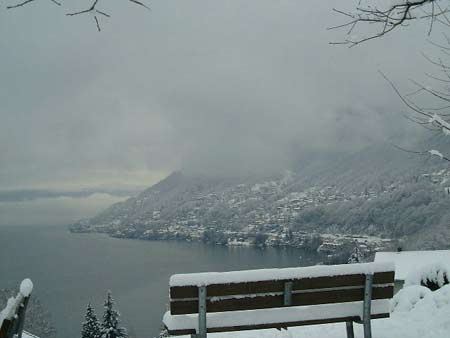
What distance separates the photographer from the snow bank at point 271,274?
3.78 meters

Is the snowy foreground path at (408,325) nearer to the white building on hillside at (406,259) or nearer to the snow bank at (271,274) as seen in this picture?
the snow bank at (271,274)

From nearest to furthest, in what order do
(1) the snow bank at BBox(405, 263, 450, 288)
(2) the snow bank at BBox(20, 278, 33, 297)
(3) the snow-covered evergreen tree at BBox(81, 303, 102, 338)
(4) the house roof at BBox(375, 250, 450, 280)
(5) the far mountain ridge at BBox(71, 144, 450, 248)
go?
(2) the snow bank at BBox(20, 278, 33, 297) → (1) the snow bank at BBox(405, 263, 450, 288) → (4) the house roof at BBox(375, 250, 450, 280) → (3) the snow-covered evergreen tree at BBox(81, 303, 102, 338) → (5) the far mountain ridge at BBox(71, 144, 450, 248)

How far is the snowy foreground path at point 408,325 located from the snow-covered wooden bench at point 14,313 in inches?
115

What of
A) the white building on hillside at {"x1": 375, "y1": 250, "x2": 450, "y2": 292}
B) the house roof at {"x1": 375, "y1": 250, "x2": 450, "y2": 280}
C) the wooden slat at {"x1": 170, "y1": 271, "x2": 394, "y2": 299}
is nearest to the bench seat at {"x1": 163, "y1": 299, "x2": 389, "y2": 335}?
the wooden slat at {"x1": 170, "y1": 271, "x2": 394, "y2": 299}

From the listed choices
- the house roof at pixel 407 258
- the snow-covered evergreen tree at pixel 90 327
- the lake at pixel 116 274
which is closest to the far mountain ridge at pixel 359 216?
the lake at pixel 116 274

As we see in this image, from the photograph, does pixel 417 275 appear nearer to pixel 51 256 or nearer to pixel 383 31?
pixel 383 31

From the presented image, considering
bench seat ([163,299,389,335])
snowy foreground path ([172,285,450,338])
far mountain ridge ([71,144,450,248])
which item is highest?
far mountain ridge ([71,144,450,248])

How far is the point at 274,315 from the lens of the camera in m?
4.07

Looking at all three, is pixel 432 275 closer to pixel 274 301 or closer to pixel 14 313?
pixel 274 301

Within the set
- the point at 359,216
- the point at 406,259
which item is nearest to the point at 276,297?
the point at 406,259

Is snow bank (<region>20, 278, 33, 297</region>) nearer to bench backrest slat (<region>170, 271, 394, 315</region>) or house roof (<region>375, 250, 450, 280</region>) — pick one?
bench backrest slat (<region>170, 271, 394, 315</region>)

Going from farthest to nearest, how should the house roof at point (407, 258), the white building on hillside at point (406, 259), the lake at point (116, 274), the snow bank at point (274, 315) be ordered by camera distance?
1. the lake at point (116, 274)
2. the house roof at point (407, 258)
3. the white building on hillside at point (406, 259)
4. the snow bank at point (274, 315)

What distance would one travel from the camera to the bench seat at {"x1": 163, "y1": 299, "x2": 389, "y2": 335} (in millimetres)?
3934

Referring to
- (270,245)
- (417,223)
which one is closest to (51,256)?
(270,245)
